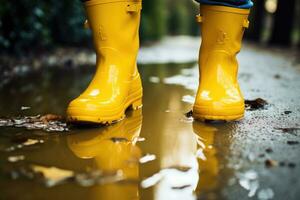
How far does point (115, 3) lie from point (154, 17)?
9.21m

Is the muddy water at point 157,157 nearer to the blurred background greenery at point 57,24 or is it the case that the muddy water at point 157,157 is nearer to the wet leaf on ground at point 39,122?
the wet leaf on ground at point 39,122

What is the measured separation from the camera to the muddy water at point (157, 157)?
1073 millimetres

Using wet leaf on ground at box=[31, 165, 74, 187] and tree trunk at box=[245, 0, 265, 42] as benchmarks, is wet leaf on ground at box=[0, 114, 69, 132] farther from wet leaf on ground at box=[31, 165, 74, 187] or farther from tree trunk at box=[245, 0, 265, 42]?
tree trunk at box=[245, 0, 265, 42]

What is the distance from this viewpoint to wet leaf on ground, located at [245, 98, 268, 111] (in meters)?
2.01

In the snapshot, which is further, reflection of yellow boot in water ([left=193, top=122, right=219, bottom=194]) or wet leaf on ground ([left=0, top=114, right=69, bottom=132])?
wet leaf on ground ([left=0, top=114, right=69, bottom=132])

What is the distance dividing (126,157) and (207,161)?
0.23m

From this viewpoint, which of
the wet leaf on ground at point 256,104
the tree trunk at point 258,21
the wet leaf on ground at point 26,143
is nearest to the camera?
the wet leaf on ground at point 26,143

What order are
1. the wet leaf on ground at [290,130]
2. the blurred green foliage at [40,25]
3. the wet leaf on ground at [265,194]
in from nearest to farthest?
the wet leaf on ground at [265,194], the wet leaf on ground at [290,130], the blurred green foliage at [40,25]

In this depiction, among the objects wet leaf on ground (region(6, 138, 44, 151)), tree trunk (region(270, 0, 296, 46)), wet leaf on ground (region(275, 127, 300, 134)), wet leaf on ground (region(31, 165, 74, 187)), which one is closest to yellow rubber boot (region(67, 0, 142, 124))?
wet leaf on ground (region(6, 138, 44, 151))

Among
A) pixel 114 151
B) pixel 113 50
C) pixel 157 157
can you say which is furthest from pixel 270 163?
pixel 113 50

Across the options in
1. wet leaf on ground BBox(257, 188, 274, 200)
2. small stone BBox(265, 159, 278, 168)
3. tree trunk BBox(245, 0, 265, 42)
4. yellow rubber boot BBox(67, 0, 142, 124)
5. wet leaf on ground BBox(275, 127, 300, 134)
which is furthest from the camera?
tree trunk BBox(245, 0, 265, 42)

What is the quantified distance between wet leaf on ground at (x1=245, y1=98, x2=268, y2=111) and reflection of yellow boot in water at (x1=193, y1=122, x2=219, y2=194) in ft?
1.30

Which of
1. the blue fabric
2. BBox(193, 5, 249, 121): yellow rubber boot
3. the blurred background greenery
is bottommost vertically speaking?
the blurred background greenery

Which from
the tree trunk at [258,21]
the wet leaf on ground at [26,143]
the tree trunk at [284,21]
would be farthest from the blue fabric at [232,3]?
the tree trunk at [258,21]
